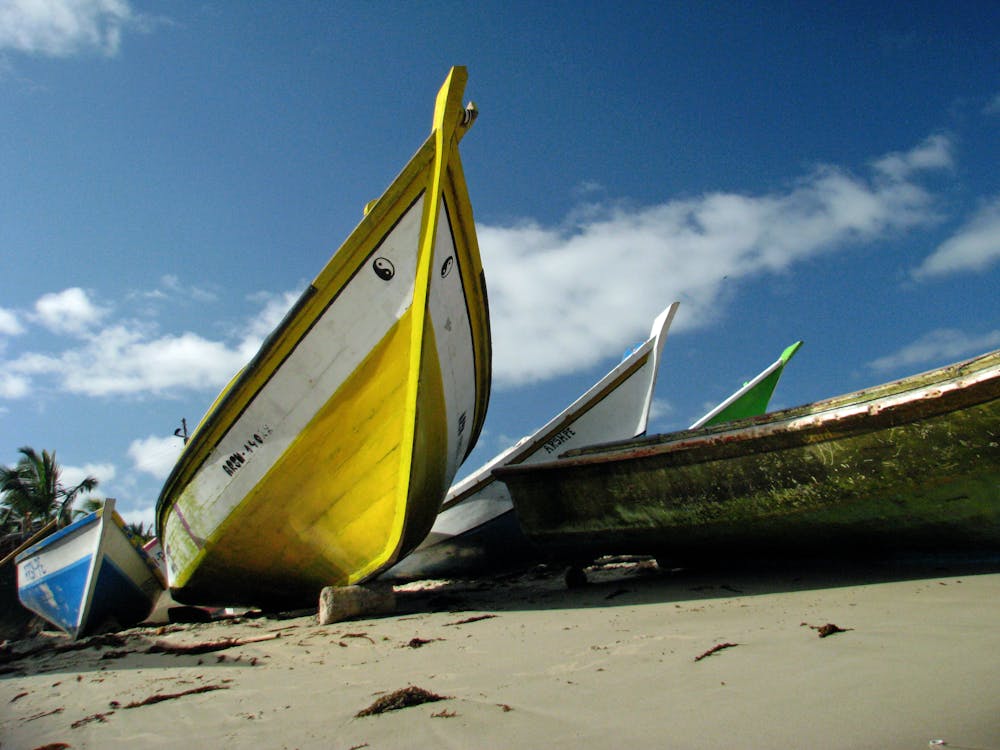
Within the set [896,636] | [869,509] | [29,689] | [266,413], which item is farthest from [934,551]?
[29,689]

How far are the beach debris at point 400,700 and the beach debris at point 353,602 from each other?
2.51 m

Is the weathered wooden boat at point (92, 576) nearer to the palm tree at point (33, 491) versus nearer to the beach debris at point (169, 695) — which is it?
the beach debris at point (169, 695)

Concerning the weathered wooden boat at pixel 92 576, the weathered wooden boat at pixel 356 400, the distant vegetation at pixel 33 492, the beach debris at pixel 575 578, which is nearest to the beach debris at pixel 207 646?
the weathered wooden boat at pixel 356 400

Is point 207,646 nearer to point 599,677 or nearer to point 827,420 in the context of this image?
point 599,677

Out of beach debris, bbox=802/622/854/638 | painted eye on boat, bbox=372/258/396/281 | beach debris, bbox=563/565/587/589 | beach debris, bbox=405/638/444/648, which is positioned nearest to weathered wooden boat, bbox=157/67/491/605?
painted eye on boat, bbox=372/258/396/281

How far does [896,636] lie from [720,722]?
124 cm

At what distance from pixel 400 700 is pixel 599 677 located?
27.7 inches

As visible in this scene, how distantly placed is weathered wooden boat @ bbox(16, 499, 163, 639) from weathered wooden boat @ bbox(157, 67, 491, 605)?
137 inches

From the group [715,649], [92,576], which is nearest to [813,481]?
[715,649]

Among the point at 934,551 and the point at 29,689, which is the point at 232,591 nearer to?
the point at 29,689

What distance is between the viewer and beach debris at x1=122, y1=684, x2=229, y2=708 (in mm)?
2506

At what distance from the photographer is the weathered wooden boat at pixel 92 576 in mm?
7398

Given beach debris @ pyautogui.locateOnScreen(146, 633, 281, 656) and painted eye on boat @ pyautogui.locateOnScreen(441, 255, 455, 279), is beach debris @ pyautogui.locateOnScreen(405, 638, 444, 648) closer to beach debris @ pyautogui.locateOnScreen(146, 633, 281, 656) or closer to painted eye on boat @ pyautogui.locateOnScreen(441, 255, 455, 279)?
beach debris @ pyautogui.locateOnScreen(146, 633, 281, 656)

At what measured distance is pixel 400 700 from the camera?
2029 mm
